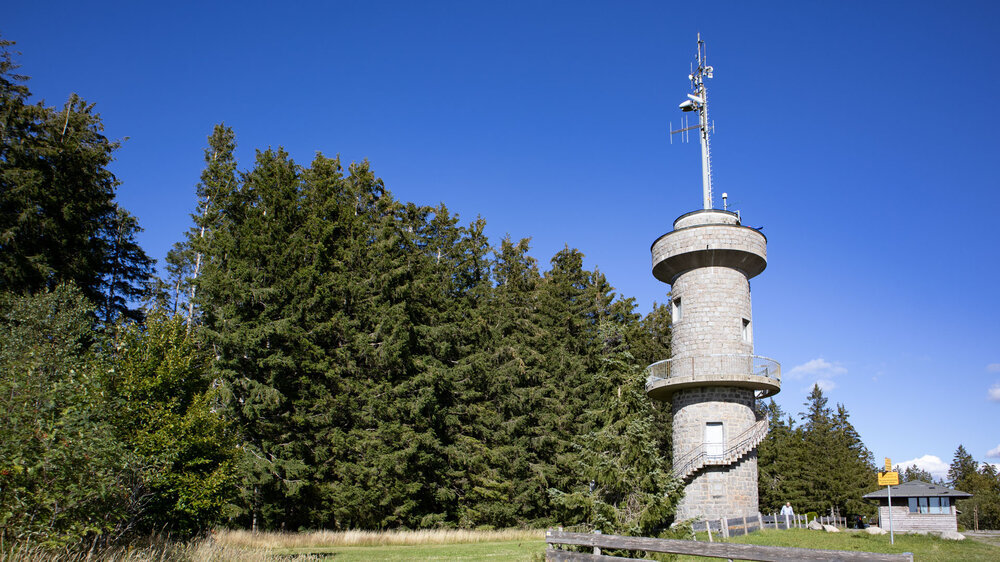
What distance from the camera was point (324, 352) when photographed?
91.5ft

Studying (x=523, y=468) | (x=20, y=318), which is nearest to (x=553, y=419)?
(x=523, y=468)

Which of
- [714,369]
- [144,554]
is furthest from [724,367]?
[144,554]

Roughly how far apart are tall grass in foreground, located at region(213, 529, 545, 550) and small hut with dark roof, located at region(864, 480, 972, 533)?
20084 mm

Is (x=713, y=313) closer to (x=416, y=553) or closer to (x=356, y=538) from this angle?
(x=416, y=553)

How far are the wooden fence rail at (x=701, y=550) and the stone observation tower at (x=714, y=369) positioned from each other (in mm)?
12908

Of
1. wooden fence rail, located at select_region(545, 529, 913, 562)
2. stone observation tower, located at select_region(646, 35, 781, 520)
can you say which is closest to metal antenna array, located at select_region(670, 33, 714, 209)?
stone observation tower, located at select_region(646, 35, 781, 520)

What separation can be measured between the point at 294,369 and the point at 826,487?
45.8 meters

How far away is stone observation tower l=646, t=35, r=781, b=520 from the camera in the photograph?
24.3 meters

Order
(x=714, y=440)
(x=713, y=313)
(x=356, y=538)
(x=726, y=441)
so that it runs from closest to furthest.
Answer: (x=356, y=538)
(x=726, y=441)
(x=714, y=440)
(x=713, y=313)

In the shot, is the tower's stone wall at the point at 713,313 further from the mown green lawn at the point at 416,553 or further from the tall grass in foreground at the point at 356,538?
the mown green lawn at the point at 416,553

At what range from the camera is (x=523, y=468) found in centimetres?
3225

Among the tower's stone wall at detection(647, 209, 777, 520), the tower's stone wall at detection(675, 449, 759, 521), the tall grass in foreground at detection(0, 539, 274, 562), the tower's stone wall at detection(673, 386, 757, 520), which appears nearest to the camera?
the tall grass in foreground at detection(0, 539, 274, 562)

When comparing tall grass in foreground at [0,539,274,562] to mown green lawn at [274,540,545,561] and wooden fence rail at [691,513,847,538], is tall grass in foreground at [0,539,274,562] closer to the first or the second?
mown green lawn at [274,540,545,561]

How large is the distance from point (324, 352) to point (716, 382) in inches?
648
